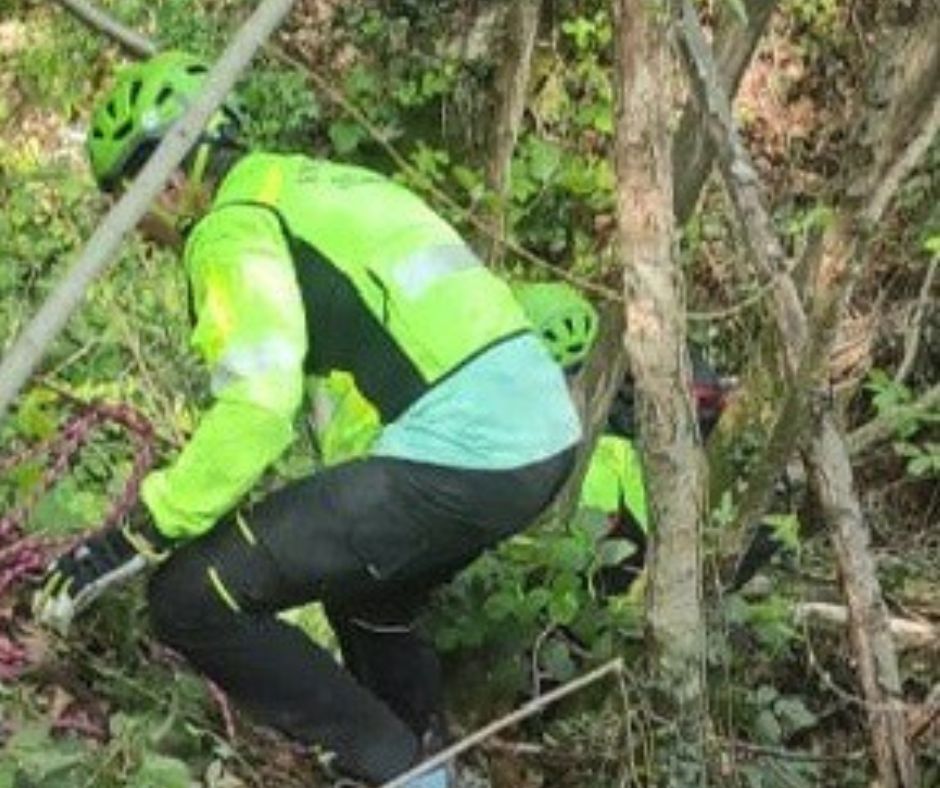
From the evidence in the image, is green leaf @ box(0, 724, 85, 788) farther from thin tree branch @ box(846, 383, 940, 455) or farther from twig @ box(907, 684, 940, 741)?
thin tree branch @ box(846, 383, 940, 455)

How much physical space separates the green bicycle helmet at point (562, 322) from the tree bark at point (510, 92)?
81cm

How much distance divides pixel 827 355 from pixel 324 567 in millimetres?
1232

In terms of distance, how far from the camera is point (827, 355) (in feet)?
14.5

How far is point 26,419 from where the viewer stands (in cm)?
441

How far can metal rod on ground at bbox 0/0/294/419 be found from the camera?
7.52 ft

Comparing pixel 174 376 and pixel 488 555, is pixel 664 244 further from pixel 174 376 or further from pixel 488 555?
pixel 174 376

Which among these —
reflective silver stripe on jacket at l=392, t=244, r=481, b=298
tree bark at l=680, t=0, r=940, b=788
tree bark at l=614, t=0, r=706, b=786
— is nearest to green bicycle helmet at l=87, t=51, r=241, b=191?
reflective silver stripe on jacket at l=392, t=244, r=481, b=298

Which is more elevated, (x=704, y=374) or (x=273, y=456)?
(x=273, y=456)

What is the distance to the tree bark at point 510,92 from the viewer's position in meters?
6.98

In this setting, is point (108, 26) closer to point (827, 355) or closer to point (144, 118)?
point (144, 118)

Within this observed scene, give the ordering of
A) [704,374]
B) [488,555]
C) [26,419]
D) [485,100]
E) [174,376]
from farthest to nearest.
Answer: [485,100], [704,374], [174,376], [488,555], [26,419]

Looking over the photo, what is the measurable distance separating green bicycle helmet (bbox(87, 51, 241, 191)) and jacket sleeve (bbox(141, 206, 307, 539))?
0.82 feet

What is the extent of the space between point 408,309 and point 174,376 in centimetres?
170

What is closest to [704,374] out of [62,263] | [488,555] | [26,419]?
[488,555]
